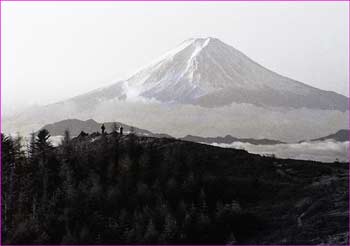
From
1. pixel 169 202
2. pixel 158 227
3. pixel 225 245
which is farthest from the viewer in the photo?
pixel 169 202

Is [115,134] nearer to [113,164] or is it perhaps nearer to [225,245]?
[113,164]

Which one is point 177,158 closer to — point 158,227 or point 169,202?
point 169,202

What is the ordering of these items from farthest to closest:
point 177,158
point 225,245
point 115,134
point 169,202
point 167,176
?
point 115,134 → point 177,158 → point 167,176 → point 169,202 → point 225,245

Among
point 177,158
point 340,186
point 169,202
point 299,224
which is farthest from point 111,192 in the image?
point 340,186

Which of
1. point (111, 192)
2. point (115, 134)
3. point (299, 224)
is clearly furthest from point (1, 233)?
point (115, 134)

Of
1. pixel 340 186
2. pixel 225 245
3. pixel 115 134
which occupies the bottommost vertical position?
pixel 225 245

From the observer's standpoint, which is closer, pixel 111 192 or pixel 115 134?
pixel 111 192

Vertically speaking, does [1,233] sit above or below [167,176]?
below
